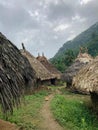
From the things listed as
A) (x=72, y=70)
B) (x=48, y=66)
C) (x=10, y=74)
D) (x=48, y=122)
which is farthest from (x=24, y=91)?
(x=48, y=66)

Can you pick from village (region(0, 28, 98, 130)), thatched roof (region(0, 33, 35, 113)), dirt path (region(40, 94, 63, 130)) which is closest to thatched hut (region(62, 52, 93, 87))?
village (region(0, 28, 98, 130))

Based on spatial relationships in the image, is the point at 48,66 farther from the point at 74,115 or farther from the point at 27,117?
the point at 27,117

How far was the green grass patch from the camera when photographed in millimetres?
11211

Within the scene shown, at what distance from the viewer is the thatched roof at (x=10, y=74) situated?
8328 millimetres

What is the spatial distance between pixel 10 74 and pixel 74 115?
4814 mm

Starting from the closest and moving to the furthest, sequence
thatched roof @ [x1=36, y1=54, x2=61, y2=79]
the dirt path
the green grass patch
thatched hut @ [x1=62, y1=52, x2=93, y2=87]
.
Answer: the dirt path → the green grass patch → thatched hut @ [x1=62, y1=52, x2=93, y2=87] → thatched roof @ [x1=36, y1=54, x2=61, y2=79]

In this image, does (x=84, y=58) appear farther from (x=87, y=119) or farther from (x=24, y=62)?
(x=24, y=62)

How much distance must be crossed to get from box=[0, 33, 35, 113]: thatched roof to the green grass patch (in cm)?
254

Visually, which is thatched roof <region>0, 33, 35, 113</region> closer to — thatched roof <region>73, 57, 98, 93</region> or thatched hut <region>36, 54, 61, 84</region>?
thatched roof <region>73, 57, 98, 93</region>

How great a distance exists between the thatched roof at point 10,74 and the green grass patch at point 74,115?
2.54m

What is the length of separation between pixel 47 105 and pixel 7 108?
662cm

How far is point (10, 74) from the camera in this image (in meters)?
8.73

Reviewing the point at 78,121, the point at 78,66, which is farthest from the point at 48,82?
the point at 78,121

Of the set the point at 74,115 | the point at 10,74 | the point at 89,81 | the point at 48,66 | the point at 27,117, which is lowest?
the point at 74,115
